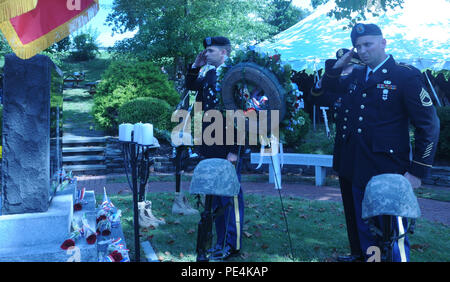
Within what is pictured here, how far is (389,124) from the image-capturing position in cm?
A: 347

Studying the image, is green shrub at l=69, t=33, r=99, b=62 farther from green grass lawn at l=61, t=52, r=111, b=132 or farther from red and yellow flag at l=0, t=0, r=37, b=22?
red and yellow flag at l=0, t=0, r=37, b=22

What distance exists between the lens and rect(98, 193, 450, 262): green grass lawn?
15.2ft

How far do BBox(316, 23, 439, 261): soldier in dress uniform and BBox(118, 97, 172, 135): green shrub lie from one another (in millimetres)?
7962

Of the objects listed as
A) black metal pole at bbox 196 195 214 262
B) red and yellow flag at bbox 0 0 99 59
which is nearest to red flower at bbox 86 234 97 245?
black metal pole at bbox 196 195 214 262

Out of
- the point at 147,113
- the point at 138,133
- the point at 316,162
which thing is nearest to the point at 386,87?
the point at 138,133

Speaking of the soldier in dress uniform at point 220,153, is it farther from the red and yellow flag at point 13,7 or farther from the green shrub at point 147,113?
the green shrub at point 147,113

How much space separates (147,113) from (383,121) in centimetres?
855

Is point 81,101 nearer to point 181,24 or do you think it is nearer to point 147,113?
point 181,24

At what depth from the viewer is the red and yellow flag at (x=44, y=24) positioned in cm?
384

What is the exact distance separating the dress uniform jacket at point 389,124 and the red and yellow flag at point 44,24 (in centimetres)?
304

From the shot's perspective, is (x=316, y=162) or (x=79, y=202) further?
(x=316, y=162)

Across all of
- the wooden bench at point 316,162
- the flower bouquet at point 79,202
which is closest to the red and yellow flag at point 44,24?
the flower bouquet at point 79,202
